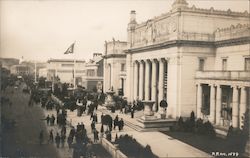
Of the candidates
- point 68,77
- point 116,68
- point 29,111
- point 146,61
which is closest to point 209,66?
point 146,61

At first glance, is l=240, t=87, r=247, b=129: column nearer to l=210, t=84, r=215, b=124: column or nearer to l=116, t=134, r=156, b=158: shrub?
l=210, t=84, r=215, b=124: column

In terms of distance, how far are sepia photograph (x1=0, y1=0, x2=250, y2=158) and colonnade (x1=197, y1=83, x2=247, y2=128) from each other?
3.2 inches

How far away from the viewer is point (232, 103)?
93.1ft

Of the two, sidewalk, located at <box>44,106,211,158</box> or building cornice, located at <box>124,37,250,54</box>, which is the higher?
building cornice, located at <box>124,37,250,54</box>

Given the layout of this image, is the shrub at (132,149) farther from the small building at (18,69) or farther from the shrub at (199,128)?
the small building at (18,69)

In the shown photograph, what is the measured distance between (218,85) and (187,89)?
388cm

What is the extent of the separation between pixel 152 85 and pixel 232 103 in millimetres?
12587

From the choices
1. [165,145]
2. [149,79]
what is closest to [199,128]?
[165,145]

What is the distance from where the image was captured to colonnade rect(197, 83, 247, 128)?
25.7 m

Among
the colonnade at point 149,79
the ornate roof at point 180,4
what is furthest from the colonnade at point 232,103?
the ornate roof at point 180,4

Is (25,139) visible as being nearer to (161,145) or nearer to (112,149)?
(112,149)

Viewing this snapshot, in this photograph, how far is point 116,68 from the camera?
5844 cm

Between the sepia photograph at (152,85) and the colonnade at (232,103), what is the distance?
3.2 inches

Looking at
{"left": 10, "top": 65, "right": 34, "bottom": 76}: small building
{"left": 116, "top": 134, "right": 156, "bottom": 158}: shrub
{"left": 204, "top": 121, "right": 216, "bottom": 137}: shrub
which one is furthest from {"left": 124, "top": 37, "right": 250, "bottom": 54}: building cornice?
{"left": 10, "top": 65, "right": 34, "bottom": 76}: small building
